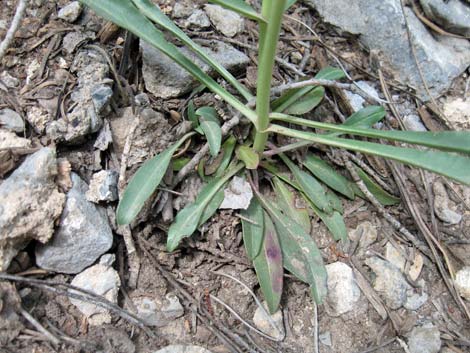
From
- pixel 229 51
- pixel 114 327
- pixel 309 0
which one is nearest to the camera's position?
pixel 114 327

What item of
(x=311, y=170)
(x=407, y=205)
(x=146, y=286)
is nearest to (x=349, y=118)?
(x=311, y=170)

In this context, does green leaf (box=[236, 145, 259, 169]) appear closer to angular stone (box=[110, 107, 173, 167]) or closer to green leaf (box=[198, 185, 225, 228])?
green leaf (box=[198, 185, 225, 228])

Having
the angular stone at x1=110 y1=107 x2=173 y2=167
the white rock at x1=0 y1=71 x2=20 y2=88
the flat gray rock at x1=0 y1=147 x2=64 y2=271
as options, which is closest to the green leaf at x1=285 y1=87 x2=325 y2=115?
the angular stone at x1=110 y1=107 x2=173 y2=167

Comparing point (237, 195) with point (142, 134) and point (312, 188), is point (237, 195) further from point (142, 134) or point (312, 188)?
point (142, 134)

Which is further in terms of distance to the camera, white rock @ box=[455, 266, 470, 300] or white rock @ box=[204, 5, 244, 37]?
white rock @ box=[204, 5, 244, 37]

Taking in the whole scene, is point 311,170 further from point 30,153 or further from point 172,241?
point 30,153

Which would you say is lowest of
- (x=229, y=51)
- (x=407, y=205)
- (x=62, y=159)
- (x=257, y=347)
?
(x=257, y=347)

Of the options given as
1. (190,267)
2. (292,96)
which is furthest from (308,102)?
(190,267)

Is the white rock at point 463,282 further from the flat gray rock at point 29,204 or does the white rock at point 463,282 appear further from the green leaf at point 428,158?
the flat gray rock at point 29,204
